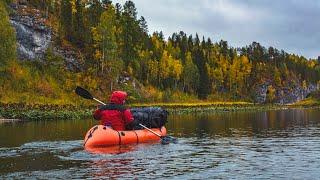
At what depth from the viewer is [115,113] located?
27828 millimetres

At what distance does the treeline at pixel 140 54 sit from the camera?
108 m

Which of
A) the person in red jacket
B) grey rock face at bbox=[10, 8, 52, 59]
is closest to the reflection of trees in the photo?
the person in red jacket

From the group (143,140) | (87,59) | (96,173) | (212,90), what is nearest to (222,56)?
(212,90)

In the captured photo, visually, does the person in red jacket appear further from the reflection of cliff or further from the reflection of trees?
the reflection of trees

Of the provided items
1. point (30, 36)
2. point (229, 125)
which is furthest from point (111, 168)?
point (30, 36)

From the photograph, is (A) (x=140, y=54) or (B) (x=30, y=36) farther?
(A) (x=140, y=54)

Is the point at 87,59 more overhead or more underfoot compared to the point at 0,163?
more overhead

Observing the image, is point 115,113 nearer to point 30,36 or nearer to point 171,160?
point 171,160

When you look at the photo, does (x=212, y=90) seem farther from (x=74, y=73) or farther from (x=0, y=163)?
(x=0, y=163)

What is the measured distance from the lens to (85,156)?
76.3ft

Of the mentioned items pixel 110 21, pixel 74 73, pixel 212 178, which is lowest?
pixel 212 178

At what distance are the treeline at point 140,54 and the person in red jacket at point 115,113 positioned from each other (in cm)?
7589

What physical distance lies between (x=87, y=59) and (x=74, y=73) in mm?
6975

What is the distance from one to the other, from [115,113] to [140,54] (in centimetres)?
11036
